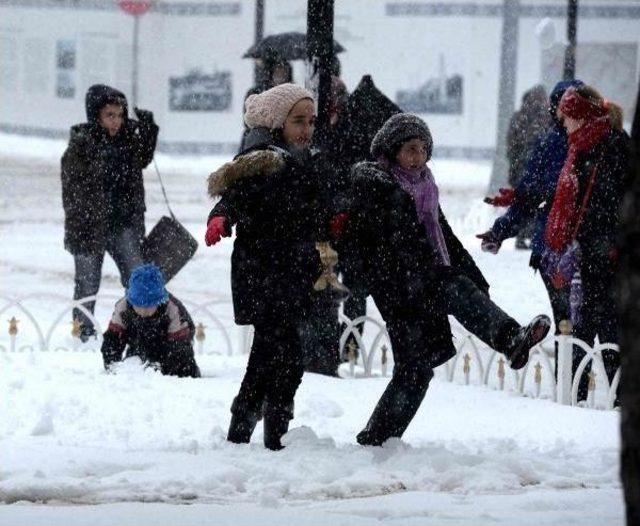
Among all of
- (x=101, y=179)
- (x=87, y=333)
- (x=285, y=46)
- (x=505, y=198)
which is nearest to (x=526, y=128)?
(x=285, y=46)

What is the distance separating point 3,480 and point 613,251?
121 inches

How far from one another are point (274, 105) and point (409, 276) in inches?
32.1

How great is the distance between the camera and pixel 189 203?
66.6ft

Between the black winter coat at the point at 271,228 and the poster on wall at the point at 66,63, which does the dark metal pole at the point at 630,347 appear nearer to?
the black winter coat at the point at 271,228

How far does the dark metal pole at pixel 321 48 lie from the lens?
Answer: 782 cm

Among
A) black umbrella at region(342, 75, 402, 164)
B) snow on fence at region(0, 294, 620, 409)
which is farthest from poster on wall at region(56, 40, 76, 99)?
black umbrella at region(342, 75, 402, 164)

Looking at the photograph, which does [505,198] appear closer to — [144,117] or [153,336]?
[153,336]

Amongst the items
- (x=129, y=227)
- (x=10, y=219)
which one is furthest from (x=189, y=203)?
(x=129, y=227)

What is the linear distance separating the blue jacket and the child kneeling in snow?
67.5 inches

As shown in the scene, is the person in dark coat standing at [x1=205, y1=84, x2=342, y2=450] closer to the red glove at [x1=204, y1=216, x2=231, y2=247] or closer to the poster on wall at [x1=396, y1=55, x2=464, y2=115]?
the red glove at [x1=204, y1=216, x2=231, y2=247]

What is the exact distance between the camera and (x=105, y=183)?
30.8 feet

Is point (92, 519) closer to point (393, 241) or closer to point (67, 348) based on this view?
point (393, 241)

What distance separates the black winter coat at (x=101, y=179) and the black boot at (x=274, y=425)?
147 inches

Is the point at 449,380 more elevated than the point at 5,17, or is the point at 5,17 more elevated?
the point at 5,17
